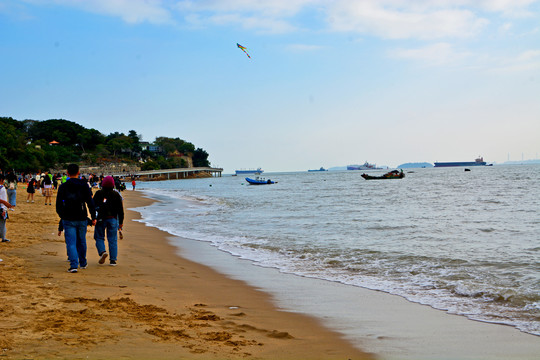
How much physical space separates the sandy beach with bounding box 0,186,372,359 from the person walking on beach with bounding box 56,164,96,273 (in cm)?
43

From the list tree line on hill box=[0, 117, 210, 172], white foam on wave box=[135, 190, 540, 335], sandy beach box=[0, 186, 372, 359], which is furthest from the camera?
tree line on hill box=[0, 117, 210, 172]

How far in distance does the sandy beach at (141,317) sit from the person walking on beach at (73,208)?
432 mm

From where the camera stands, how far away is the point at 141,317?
541cm

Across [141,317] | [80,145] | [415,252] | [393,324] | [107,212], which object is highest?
[80,145]

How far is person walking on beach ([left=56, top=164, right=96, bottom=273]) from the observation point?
25.1 ft

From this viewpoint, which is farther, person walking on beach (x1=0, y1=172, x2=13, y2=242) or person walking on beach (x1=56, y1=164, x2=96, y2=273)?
person walking on beach (x1=0, y1=172, x2=13, y2=242)

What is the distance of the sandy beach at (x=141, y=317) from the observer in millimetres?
4316

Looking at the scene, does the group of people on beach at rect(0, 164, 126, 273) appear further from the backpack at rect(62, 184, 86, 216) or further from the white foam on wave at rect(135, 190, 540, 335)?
the white foam on wave at rect(135, 190, 540, 335)

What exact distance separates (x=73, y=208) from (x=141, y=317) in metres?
3.13

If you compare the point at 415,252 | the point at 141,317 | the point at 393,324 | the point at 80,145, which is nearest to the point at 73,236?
the point at 141,317

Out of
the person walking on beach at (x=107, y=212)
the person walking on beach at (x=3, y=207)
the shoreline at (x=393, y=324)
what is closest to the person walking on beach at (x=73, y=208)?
the person walking on beach at (x=107, y=212)

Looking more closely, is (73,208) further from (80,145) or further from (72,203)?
(80,145)

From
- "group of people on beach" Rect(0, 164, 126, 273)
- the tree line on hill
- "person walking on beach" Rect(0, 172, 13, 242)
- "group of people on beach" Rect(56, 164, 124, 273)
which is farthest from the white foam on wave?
the tree line on hill

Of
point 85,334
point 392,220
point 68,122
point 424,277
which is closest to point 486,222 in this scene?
point 392,220
